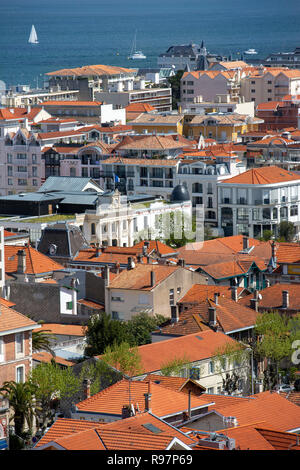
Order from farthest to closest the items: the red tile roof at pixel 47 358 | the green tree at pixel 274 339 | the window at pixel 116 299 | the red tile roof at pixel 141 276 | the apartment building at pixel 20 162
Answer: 1. the apartment building at pixel 20 162
2. the window at pixel 116 299
3. the red tile roof at pixel 141 276
4. the green tree at pixel 274 339
5. the red tile roof at pixel 47 358

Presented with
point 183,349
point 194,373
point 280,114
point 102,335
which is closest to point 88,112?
point 280,114

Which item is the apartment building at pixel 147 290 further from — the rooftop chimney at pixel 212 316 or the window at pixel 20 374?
the window at pixel 20 374

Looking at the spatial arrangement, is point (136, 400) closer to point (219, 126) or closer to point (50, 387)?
point (50, 387)

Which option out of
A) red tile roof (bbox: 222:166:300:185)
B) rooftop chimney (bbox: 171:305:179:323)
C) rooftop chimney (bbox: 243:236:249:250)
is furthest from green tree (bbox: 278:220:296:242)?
rooftop chimney (bbox: 171:305:179:323)

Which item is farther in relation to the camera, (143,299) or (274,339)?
(143,299)

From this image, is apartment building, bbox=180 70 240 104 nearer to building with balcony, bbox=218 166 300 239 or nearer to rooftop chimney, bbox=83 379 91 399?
building with balcony, bbox=218 166 300 239

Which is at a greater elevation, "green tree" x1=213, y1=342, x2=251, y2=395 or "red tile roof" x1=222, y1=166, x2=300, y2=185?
"red tile roof" x1=222, y1=166, x2=300, y2=185

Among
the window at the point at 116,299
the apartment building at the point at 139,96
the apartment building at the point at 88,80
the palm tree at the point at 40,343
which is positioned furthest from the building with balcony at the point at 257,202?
the apartment building at the point at 88,80
